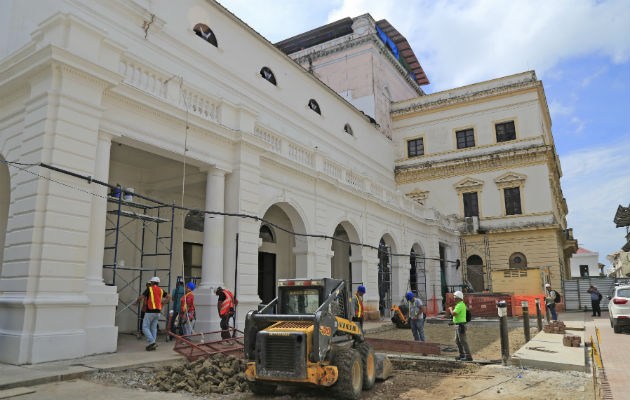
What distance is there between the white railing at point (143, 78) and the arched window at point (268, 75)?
10.4 metres

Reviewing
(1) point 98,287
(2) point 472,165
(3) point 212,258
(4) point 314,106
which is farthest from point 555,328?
(2) point 472,165

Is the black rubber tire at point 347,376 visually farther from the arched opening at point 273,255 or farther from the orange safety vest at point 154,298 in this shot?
the arched opening at point 273,255

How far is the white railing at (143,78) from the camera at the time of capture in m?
11.1

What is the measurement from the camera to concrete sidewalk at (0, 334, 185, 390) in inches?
279

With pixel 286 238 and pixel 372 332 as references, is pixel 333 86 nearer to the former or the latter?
pixel 286 238

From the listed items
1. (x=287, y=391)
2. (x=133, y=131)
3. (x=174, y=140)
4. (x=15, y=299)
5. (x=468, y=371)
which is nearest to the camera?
(x=287, y=391)

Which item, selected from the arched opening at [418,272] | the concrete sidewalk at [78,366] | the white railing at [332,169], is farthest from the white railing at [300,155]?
the arched opening at [418,272]

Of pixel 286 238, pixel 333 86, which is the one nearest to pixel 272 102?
pixel 286 238

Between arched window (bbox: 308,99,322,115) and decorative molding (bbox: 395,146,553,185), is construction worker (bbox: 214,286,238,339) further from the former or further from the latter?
decorative molding (bbox: 395,146,553,185)

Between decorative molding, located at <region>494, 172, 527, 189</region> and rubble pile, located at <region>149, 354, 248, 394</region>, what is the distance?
1122 inches

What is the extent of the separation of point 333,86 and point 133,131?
1021 inches

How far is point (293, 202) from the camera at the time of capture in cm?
1622

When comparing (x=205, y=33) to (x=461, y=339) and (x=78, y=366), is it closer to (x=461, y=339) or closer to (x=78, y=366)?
(x=78, y=366)

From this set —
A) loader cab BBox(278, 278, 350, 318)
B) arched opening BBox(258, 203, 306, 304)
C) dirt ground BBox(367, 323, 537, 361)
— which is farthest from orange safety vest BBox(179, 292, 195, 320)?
arched opening BBox(258, 203, 306, 304)
